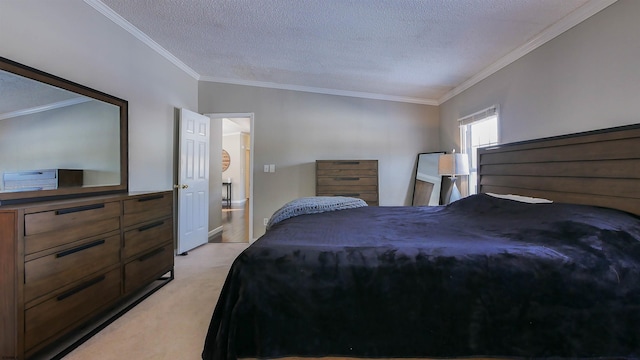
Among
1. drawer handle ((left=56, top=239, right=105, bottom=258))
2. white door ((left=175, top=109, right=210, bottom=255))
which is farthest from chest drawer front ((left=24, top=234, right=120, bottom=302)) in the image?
white door ((left=175, top=109, right=210, bottom=255))

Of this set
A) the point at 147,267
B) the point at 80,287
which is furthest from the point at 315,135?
the point at 80,287

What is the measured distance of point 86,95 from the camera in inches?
81.9

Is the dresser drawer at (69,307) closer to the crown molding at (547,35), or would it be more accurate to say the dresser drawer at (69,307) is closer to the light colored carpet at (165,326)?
the light colored carpet at (165,326)

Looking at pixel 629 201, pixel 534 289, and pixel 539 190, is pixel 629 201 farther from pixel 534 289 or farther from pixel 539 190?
pixel 534 289

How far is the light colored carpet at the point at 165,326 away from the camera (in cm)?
154

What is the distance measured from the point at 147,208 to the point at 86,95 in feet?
3.30

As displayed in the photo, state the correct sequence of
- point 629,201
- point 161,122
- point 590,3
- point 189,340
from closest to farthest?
point 629,201, point 189,340, point 590,3, point 161,122

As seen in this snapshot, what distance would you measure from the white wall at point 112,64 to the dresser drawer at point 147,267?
782 millimetres

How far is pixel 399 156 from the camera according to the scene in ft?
13.8

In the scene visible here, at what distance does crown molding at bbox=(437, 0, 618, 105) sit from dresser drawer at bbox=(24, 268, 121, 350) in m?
3.86

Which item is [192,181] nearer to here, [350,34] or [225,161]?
[350,34]

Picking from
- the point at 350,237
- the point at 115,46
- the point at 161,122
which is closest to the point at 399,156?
the point at 350,237

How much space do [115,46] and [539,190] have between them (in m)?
3.99

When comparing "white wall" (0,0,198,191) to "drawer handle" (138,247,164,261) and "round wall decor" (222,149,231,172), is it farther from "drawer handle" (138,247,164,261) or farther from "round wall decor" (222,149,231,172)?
"round wall decor" (222,149,231,172)
